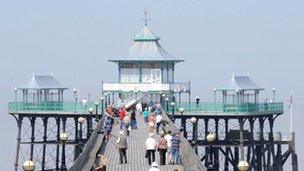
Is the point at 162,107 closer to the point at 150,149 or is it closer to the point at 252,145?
the point at 252,145

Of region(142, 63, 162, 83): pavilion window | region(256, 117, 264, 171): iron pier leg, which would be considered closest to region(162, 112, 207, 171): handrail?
region(256, 117, 264, 171): iron pier leg

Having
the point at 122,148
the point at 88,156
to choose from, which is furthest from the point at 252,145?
the point at 88,156

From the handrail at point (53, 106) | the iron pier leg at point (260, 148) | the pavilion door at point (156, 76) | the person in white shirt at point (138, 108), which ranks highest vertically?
the pavilion door at point (156, 76)

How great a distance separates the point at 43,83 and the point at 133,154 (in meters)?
55.5

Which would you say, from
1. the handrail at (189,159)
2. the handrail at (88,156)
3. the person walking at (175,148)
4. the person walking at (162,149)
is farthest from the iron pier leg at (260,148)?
the person walking at (175,148)

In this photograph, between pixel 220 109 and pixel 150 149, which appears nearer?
pixel 150 149

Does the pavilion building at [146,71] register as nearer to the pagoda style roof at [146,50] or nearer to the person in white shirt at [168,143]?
the pagoda style roof at [146,50]

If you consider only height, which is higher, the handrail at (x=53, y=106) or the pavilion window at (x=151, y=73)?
the pavilion window at (x=151, y=73)

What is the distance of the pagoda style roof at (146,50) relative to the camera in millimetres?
109088

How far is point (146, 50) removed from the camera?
4368 inches

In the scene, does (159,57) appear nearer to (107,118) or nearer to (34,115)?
(34,115)

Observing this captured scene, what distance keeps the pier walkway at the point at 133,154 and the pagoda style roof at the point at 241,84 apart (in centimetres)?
3533

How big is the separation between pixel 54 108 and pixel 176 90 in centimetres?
1098

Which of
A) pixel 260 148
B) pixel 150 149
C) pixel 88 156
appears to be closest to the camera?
pixel 88 156
